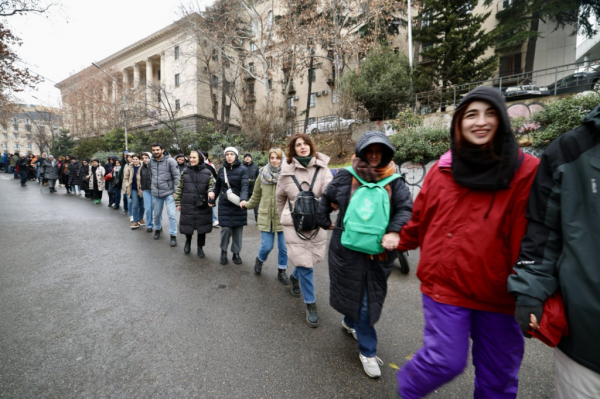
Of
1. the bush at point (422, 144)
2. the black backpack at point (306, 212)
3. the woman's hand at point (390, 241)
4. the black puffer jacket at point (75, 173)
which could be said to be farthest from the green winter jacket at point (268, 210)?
the black puffer jacket at point (75, 173)

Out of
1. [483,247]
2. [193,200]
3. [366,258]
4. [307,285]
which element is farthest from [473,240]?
[193,200]

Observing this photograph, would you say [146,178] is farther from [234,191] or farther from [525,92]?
[525,92]

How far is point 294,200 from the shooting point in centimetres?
335

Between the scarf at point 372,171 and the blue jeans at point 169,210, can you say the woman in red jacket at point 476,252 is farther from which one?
the blue jeans at point 169,210

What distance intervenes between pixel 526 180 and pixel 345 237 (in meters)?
1.19

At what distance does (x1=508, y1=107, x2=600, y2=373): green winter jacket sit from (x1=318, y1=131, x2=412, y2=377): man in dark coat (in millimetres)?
846

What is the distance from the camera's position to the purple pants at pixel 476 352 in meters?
1.58

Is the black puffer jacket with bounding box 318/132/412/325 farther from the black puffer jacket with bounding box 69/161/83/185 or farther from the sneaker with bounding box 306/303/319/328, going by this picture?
the black puffer jacket with bounding box 69/161/83/185

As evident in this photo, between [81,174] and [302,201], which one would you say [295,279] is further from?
[81,174]

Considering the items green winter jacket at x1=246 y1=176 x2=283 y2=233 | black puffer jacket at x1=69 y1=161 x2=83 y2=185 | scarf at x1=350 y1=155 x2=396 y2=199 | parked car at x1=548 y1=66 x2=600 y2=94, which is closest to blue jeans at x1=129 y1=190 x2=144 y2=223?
green winter jacket at x1=246 y1=176 x2=283 y2=233

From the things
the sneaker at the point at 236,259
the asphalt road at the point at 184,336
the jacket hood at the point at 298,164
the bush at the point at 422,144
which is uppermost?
the bush at the point at 422,144

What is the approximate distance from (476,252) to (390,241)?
1.93 feet

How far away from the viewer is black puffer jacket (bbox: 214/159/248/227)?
15.9 ft

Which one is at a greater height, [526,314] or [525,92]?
[525,92]
